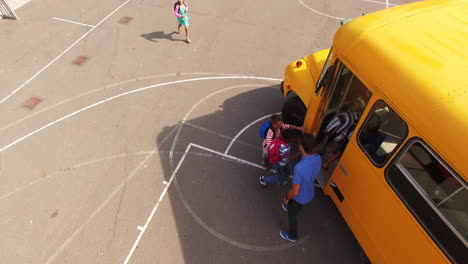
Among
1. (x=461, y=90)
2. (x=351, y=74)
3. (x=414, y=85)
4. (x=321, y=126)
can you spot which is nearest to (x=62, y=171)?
(x=321, y=126)

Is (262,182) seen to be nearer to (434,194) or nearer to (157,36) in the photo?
(434,194)

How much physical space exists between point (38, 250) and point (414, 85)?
21.0ft

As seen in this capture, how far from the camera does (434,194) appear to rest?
320 cm

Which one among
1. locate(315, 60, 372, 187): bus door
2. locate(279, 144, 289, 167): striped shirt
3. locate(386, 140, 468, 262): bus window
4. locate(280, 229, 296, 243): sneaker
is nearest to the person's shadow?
locate(279, 144, 289, 167): striped shirt

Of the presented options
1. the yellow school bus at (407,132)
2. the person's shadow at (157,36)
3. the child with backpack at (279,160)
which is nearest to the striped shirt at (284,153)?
the child with backpack at (279,160)

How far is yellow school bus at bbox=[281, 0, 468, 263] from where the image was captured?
2930 mm

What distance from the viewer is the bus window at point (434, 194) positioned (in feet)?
9.64

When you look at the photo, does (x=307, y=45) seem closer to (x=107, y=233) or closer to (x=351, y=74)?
(x=351, y=74)

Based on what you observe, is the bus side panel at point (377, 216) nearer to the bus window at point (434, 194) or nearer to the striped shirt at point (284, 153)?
the bus window at point (434, 194)

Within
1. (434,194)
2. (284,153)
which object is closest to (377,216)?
(434,194)

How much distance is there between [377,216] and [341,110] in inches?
75.3

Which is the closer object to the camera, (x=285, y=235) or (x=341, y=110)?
(x=341, y=110)

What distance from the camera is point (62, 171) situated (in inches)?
239

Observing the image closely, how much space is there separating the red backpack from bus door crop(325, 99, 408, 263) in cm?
107
